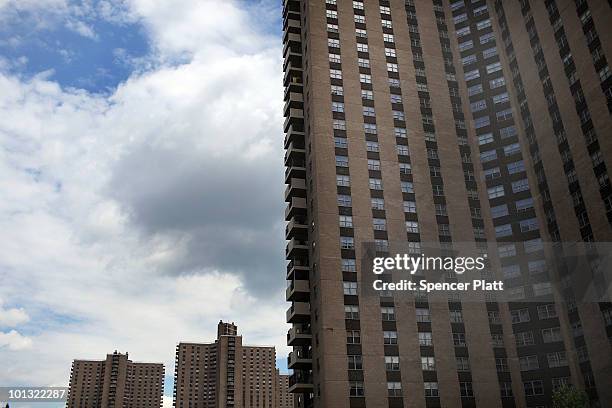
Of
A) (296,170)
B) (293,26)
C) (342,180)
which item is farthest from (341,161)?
(293,26)

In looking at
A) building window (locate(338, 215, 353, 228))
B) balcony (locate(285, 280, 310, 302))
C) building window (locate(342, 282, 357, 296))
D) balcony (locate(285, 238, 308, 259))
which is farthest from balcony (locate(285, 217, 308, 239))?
building window (locate(342, 282, 357, 296))

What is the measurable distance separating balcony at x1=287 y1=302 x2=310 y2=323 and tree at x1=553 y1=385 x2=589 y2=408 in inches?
1217

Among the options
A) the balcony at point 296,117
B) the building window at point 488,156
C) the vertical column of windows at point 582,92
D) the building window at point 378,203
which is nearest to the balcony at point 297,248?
the building window at point 378,203

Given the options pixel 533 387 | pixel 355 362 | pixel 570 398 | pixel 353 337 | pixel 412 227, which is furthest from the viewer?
pixel 412 227

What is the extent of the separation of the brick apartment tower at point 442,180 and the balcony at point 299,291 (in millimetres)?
530

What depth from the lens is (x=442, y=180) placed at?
78250 mm

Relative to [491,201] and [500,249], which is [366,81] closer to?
[491,201]

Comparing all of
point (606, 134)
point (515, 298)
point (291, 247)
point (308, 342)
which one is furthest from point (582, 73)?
point (308, 342)

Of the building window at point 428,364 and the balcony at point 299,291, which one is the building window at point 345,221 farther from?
the building window at point 428,364

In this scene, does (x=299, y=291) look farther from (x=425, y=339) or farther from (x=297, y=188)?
(x=425, y=339)

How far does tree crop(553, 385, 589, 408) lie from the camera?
196 feet

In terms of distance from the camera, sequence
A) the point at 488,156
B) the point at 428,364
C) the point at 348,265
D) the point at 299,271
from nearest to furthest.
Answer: the point at 428,364, the point at 348,265, the point at 299,271, the point at 488,156

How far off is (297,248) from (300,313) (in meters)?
8.91

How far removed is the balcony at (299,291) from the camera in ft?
231
